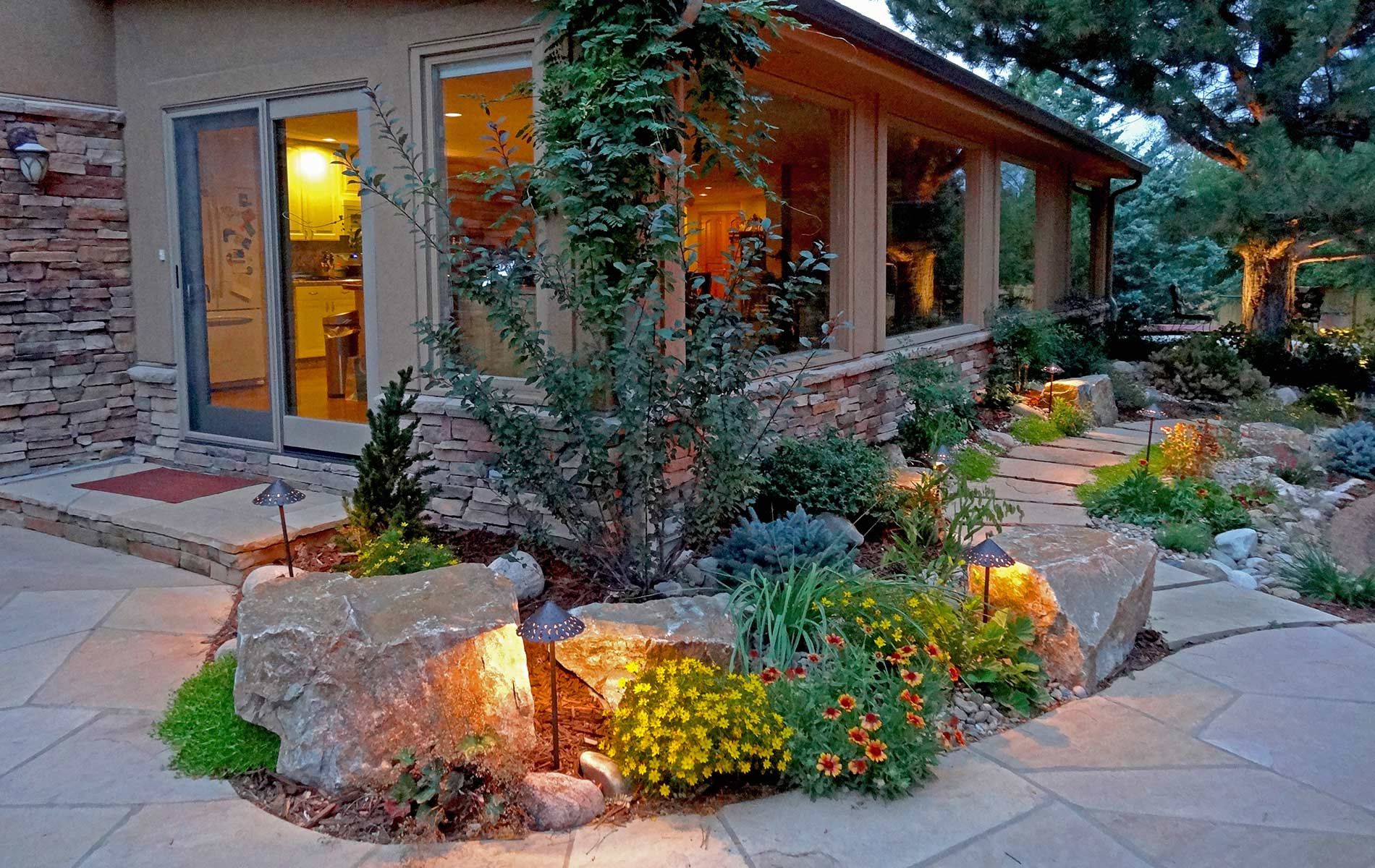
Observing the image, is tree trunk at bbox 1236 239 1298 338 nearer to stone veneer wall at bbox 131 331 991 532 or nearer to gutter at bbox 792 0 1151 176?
gutter at bbox 792 0 1151 176

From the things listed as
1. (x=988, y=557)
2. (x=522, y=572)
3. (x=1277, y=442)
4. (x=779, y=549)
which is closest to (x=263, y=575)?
(x=522, y=572)

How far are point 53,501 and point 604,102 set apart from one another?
3773mm

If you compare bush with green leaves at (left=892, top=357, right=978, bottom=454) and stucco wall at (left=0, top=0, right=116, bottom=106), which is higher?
stucco wall at (left=0, top=0, right=116, bottom=106)

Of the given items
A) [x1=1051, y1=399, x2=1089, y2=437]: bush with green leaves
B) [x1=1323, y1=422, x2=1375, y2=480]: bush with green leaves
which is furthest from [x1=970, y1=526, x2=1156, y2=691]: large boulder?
[x1=1051, y1=399, x2=1089, y2=437]: bush with green leaves

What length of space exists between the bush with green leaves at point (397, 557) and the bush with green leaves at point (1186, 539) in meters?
3.73

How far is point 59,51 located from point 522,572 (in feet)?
15.2

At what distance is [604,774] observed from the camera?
3070 millimetres

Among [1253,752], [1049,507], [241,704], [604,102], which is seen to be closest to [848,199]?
[1049,507]

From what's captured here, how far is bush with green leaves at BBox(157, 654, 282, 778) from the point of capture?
316 centimetres

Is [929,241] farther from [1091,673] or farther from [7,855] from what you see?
[7,855]

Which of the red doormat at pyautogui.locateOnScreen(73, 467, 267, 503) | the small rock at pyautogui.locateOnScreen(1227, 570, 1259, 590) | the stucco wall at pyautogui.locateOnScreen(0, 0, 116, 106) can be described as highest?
the stucco wall at pyautogui.locateOnScreen(0, 0, 116, 106)

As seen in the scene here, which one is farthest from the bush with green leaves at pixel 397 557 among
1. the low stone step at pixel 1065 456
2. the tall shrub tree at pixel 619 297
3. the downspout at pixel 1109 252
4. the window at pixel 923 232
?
the downspout at pixel 1109 252

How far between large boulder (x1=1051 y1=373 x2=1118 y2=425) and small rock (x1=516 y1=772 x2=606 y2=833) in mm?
7354

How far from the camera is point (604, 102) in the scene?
4578 mm
